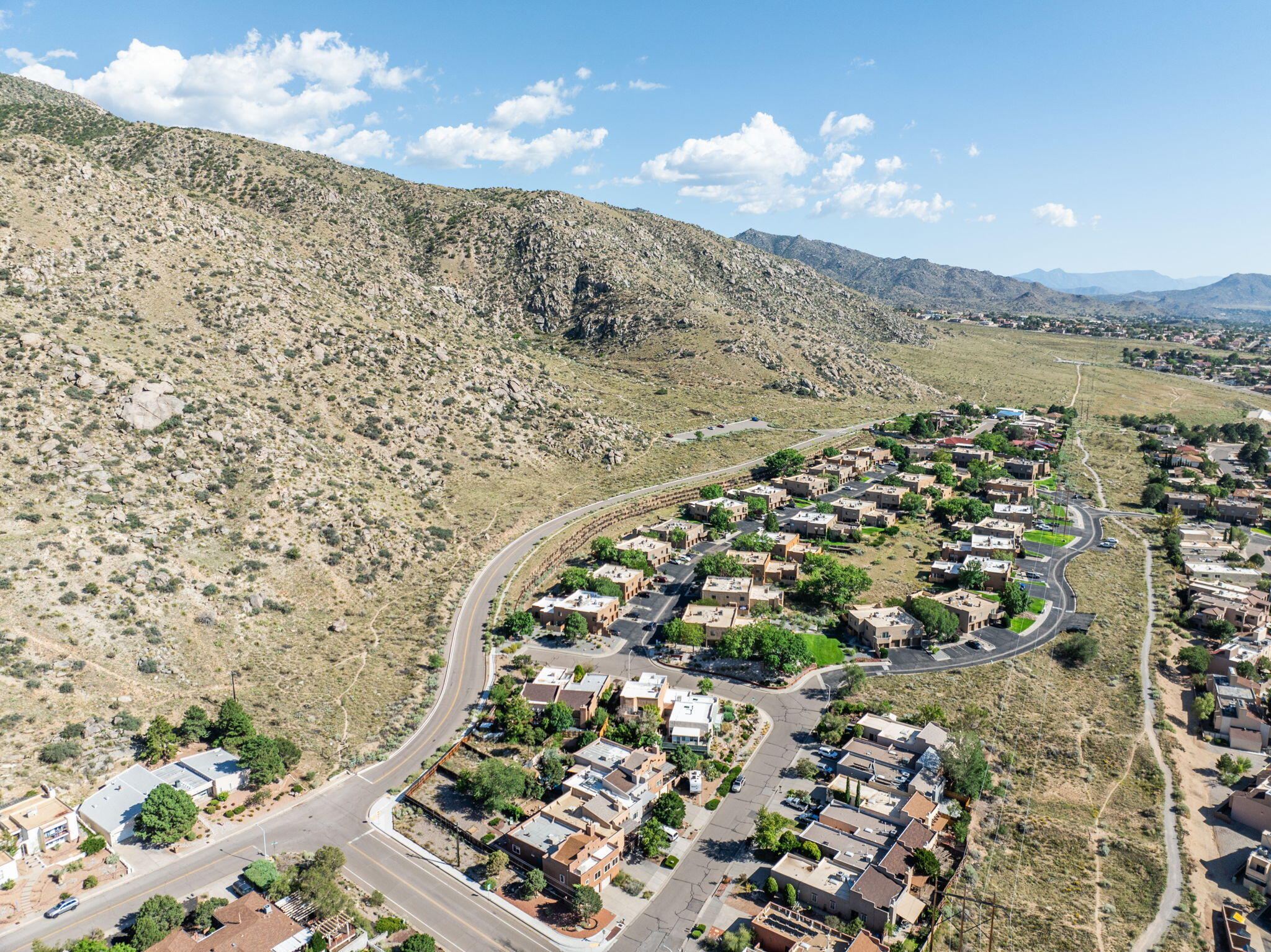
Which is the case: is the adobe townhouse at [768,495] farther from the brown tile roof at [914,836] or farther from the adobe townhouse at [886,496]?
the brown tile roof at [914,836]

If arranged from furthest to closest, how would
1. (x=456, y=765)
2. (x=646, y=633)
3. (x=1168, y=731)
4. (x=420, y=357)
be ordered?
(x=420, y=357) → (x=646, y=633) → (x=1168, y=731) → (x=456, y=765)

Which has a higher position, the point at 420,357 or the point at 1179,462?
the point at 420,357

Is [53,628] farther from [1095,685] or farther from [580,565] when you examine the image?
[1095,685]

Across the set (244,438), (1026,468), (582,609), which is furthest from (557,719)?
(1026,468)

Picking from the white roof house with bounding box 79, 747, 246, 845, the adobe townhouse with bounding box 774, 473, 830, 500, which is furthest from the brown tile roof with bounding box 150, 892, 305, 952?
the adobe townhouse with bounding box 774, 473, 830, 500

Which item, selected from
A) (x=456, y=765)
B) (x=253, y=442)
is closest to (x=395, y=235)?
(x=253, y=442)

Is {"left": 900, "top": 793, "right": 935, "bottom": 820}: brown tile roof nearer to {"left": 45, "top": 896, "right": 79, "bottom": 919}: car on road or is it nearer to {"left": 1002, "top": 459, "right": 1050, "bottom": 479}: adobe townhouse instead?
{"left": 45, "top": 896, "right": 79, "bottom": 919}: car on road
